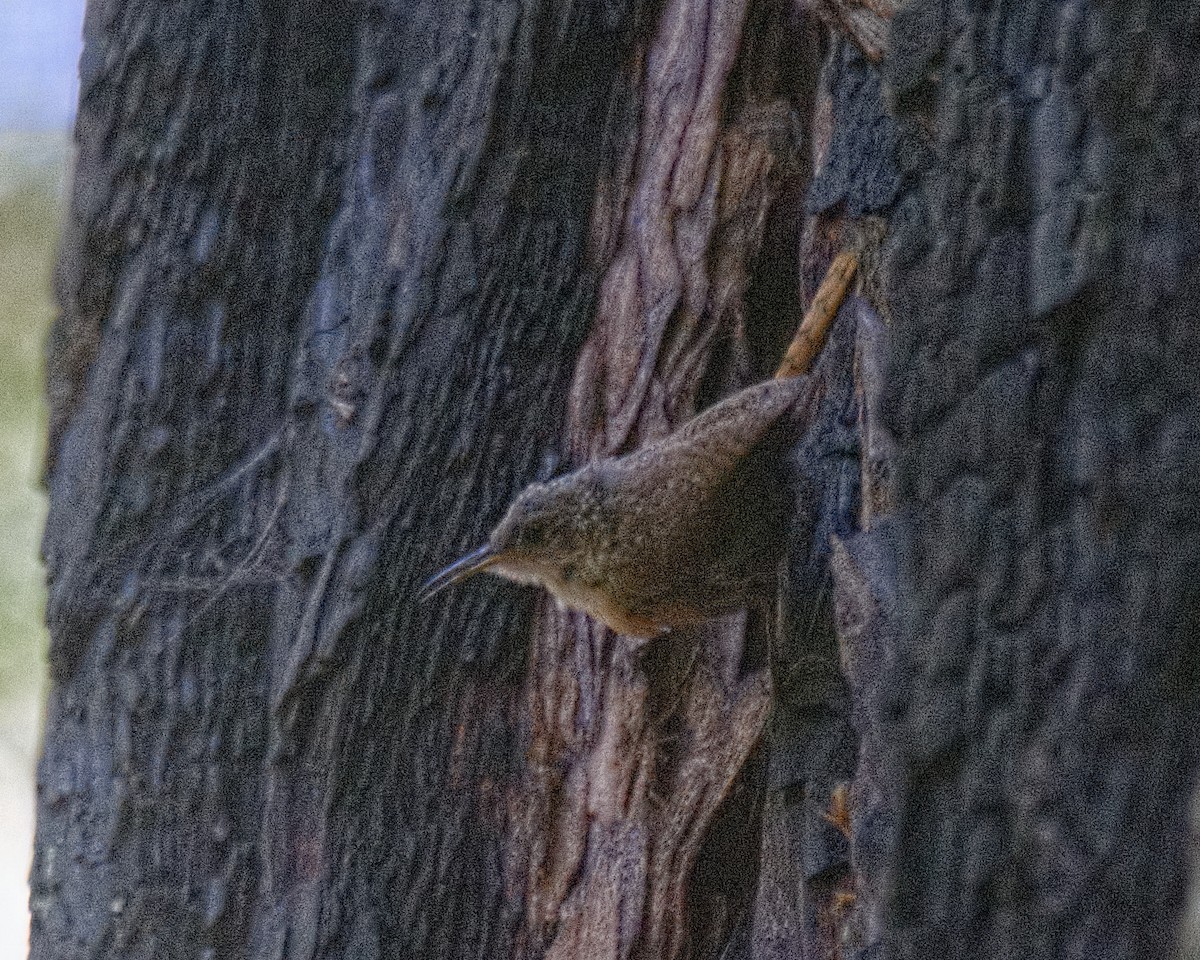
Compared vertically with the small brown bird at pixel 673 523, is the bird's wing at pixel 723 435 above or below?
above

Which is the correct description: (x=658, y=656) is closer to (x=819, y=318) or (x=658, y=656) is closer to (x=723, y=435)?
(x=723, y=435)

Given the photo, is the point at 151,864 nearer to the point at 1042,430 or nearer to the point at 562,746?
the point at 562,746

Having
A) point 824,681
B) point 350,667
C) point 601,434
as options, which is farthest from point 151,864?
point 824,681

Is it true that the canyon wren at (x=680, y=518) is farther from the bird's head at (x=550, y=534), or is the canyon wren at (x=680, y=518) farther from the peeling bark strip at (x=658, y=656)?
the peeling bark strip at (x=658, y=656)

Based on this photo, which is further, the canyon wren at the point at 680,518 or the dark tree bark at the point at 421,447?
the dark tree bark at the point at 421,447

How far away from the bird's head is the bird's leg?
14.0 inches

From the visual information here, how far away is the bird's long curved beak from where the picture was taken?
7.80ft

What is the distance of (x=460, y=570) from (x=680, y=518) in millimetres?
418

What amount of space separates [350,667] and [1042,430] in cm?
158

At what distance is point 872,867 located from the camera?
155cm

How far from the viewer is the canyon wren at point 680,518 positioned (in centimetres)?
218

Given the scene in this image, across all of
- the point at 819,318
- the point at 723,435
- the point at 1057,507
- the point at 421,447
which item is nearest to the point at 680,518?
the point at 723,435

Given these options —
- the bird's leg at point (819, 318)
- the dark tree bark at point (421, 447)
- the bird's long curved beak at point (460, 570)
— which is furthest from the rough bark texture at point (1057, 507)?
the bird's long curved beak at point (460, 570)

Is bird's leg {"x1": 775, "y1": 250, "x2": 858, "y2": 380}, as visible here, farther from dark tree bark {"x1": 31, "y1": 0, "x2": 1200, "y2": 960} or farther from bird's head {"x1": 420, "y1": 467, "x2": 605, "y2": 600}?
bird's head {"x1": 420, "y1": 467, "x2": 605, "y2": 600}
